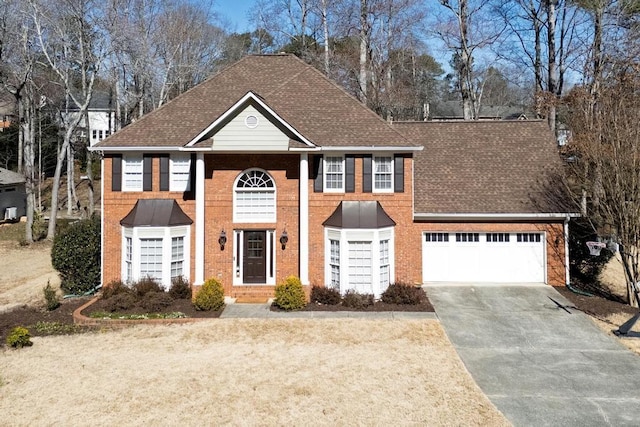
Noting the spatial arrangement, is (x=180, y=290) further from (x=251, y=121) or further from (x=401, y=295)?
(x=401, y=295)

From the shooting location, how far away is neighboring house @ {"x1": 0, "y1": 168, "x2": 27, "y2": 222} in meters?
34.2

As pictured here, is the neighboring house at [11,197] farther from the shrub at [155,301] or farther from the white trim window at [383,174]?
the white trim window at [383,174]

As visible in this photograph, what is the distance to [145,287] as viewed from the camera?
603 inches

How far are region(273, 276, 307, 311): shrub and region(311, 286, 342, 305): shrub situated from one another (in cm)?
68

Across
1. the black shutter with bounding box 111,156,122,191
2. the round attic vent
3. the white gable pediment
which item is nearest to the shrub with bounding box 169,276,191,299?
the black shutter with bounding box 111,156,122,191

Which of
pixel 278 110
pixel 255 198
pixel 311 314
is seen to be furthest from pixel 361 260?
pixel 278 110

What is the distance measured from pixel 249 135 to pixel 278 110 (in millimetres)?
2941

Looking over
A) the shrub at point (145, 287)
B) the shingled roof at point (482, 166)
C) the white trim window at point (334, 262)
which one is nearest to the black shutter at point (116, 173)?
the shrub at point (145, 287)

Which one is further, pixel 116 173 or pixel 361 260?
pixel 116 173

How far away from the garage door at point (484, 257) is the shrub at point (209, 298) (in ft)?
26.2

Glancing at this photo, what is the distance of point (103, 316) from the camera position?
1378 centimetres

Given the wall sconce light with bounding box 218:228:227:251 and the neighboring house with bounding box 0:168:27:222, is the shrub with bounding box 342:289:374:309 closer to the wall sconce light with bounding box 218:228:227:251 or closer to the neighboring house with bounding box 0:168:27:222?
the wall sconce light with bounding box 218:228:227:251

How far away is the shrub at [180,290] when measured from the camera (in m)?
15.7

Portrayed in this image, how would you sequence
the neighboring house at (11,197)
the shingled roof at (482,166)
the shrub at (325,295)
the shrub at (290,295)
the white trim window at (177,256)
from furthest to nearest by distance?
the neighboring house at (11,197), the shingled roof at (482,166), the white trim window at (177,256), the shrub at (325,295), the shrub at (290,295)
